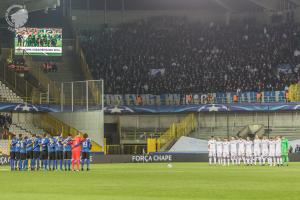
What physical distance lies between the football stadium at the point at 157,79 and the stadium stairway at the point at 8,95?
4.4 inches

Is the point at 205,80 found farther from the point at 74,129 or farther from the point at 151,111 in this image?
the point at 74,129

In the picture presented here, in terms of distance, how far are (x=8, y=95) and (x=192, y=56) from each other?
21351mm

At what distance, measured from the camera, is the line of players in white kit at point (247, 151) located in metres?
56.4

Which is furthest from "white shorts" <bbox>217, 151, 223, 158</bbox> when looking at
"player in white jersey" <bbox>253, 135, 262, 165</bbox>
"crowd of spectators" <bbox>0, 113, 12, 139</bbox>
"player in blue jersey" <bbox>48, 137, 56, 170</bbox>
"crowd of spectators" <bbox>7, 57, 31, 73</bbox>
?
"crowd of spectators" <bbox>7, 57, 31, 73</bbox>

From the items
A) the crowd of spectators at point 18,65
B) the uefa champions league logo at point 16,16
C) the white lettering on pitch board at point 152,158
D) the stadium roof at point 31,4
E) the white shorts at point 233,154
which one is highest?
the stadium roof at point 31,4

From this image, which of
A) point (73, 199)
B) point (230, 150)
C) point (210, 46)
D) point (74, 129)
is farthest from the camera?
point (210, 46)

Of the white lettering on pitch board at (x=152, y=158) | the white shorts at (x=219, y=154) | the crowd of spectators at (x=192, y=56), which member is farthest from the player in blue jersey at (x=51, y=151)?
the crowd of spectators at (x=192, y=56)

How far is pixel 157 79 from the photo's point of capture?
79.1 metres

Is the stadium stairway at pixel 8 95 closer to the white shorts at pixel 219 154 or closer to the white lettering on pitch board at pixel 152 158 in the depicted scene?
the white lettering on pitch board at pixel 152 158

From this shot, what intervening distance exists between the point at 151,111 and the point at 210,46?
39.1 feet

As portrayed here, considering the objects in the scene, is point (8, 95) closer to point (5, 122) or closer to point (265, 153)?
point (5, 122)

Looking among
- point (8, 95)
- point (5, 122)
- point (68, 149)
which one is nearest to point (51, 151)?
point (68, 149)

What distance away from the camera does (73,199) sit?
20828mm

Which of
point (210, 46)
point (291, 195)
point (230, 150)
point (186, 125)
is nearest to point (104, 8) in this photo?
point (210, 46)
